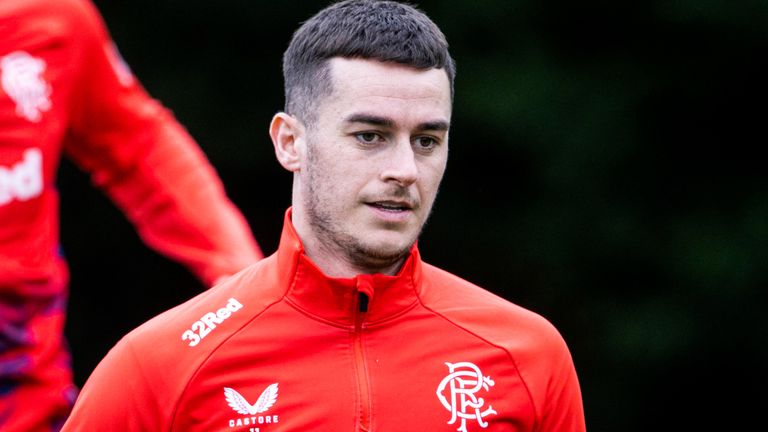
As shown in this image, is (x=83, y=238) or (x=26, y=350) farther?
(x=83, y=238)

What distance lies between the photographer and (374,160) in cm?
269

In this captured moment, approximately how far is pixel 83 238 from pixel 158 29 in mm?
1040

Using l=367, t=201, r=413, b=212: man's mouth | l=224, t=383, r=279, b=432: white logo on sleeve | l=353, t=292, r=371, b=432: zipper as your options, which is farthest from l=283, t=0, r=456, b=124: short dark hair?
l=224, t=383, r=279, b=432: white logo on sleeve

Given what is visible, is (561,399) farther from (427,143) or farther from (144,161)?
(144,161)

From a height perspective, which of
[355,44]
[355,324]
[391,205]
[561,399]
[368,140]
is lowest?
[561,399]

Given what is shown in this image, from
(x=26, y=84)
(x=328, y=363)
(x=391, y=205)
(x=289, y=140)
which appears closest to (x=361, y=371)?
(x=328, y=363)

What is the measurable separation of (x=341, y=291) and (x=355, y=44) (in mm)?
513

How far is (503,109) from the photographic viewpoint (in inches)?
231

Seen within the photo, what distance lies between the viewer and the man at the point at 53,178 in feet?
10.5

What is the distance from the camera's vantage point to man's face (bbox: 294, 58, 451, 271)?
2.69 m

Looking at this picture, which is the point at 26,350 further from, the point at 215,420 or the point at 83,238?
the point at 83,238

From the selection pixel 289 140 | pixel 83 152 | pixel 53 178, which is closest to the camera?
pixel 289 140

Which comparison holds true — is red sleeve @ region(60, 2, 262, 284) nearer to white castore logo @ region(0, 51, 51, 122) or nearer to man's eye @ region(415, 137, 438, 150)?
white castore logo @ region(0, 51, 51, 122)

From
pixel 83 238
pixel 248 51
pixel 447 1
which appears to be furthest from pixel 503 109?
pixel 83 238
